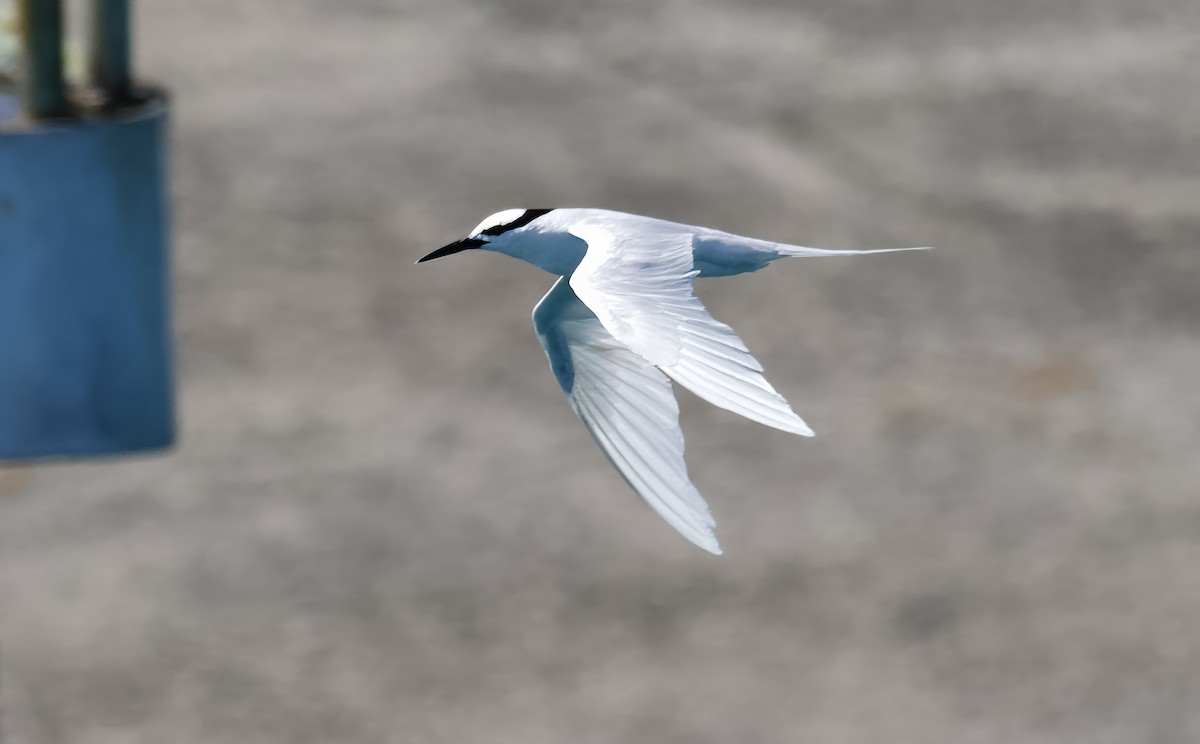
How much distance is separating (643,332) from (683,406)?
8.31 meters

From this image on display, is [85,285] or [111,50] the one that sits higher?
[111,50]

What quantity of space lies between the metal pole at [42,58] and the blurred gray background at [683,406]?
14.9 ft

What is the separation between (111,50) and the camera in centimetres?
576

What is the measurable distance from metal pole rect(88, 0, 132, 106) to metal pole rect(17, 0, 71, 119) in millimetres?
193

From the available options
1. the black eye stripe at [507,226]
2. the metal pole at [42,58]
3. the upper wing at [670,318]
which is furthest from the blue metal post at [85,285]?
the upper wing at [670,318]

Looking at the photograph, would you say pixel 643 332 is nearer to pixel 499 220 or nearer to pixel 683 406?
pixel 499 220

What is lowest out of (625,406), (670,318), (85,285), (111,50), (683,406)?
(683,406)

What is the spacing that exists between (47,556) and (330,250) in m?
3.05

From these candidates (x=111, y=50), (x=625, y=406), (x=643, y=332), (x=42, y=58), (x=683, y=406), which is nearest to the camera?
(x=643, y=332)

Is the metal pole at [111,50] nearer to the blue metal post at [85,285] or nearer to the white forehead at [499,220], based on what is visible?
the blue metal post at [85,285]

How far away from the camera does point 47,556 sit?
32.7 ft

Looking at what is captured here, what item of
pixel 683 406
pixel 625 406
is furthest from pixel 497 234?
pixel 683 406

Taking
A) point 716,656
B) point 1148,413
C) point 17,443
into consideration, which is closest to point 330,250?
point 716,656

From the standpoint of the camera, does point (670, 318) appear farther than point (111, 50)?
No
